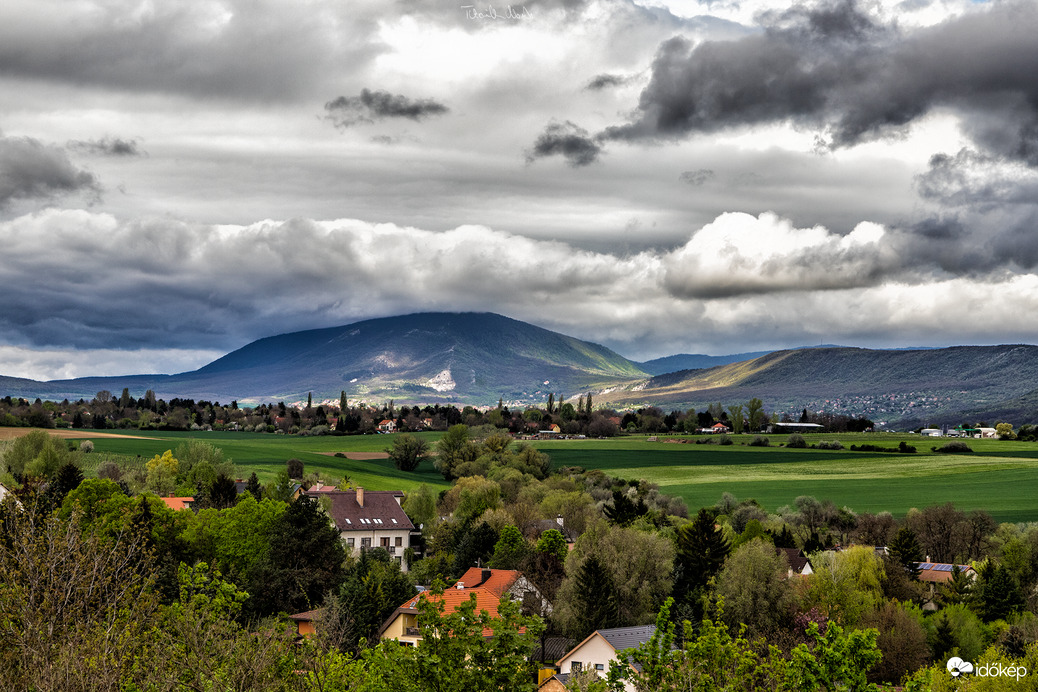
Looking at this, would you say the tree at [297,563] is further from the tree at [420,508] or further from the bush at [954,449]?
the bush at [954,449]

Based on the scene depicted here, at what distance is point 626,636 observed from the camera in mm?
63312

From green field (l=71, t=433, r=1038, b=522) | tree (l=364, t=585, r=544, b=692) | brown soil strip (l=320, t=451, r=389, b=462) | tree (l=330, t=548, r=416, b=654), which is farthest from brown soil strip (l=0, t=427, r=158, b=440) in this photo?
tree (l=364, t=585, r=544, b=692)

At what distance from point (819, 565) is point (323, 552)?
38463mm

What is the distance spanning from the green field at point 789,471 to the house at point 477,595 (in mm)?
52151

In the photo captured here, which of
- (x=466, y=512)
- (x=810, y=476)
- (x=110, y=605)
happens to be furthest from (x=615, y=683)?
(x=810, y=476)

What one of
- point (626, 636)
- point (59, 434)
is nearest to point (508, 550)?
point (626, 636)

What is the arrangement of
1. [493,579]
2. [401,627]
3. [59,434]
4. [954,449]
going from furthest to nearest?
[954,449]
[59,434]
[493,579]
[401,627]

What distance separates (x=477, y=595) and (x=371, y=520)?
4638 cm

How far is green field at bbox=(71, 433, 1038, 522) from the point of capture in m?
126

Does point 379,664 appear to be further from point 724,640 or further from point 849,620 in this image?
point 849,620

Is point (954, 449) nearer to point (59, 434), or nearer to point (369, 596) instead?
point (369, 596)

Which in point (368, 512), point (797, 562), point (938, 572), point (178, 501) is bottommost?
point (938, 572)

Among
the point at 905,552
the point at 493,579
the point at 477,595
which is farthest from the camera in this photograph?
the point at 905,552

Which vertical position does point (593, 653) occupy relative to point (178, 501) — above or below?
below
